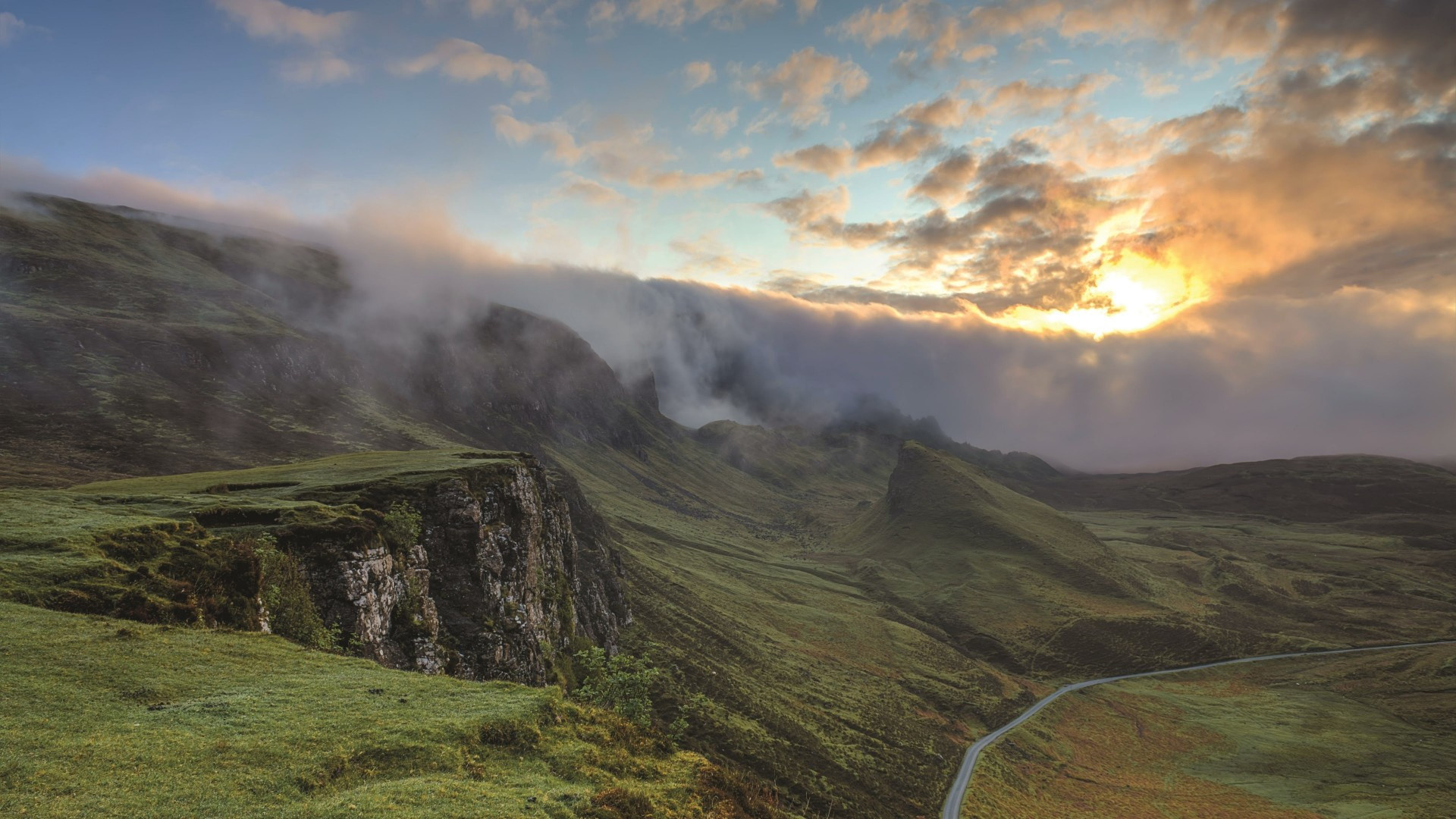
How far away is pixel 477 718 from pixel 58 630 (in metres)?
18.6

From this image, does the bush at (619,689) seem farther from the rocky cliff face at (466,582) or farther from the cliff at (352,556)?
the cliff at (352,556)

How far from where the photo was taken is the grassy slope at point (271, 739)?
19234 millimetres

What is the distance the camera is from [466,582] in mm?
58750

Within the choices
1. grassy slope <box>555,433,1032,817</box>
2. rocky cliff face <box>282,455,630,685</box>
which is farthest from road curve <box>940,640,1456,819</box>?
rocky cliff face <box>282,455,630,685</box>

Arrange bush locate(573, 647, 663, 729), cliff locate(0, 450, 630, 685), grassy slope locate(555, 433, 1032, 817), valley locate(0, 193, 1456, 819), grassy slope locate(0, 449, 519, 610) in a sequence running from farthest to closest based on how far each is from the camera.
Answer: grassy slope locate(555, 433, 1032, 817) → bush locate(573, 647, 663, 729) → cliff locate(0, 450, 630, 685) → grassy slope locate(0, 449, 519, 610) → valley locate(0, 193, 1456, 819)

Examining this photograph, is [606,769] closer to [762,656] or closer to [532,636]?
[532,636]

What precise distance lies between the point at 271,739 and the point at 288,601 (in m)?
18.6

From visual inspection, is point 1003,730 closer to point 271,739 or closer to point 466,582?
point 466,582

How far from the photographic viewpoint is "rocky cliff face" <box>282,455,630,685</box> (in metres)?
42.6

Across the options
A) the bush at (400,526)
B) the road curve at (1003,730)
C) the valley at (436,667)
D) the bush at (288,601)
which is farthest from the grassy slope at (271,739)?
the road curve at (1003,730)

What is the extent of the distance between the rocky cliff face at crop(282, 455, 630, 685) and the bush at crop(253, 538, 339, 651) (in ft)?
3.65

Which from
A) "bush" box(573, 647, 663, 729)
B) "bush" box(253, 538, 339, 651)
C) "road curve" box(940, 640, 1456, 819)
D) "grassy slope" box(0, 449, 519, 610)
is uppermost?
"grassy slope" box(0, 449, 519, 610)

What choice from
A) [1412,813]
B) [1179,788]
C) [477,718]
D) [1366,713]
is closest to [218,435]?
[477,718]

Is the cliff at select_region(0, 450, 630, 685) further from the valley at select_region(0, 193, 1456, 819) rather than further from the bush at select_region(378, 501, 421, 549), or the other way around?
the valley at select_region(0, 193, 1456, 819)
